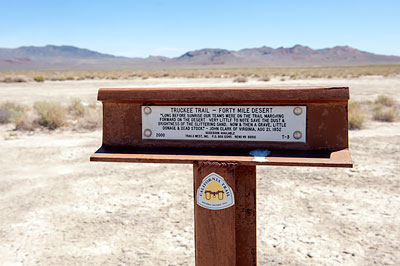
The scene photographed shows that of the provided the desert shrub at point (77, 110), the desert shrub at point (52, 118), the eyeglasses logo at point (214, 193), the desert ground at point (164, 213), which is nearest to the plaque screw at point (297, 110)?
the eyeglasses logo at point (214, 193)

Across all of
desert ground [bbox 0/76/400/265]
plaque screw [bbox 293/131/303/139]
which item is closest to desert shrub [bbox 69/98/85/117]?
desert ground [bbox 0/76/400/265]

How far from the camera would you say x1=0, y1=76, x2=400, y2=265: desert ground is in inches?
155

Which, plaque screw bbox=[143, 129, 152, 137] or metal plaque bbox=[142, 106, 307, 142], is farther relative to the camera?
plaque screw bbox=[143, 129, 152, 137]

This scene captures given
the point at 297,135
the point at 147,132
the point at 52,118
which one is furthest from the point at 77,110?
the point at 297,135

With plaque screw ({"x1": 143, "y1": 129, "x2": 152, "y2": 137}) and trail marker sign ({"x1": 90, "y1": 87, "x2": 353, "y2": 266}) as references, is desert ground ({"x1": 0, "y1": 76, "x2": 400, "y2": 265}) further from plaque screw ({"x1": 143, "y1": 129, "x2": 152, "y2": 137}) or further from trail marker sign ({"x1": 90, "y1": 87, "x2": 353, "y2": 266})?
plaque screw ({"x1": 143, "y1": 129, "x2": 152, "y2": 137})

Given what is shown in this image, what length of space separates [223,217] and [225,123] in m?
0.53

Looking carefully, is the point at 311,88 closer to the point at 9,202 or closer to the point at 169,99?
the point at 169,99

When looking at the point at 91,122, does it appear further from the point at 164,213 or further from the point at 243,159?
the point at 243,159

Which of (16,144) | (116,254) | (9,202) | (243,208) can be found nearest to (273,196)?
(116,254)

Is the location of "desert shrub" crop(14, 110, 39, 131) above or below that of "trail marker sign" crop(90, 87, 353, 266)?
below

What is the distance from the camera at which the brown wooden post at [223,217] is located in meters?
2.31

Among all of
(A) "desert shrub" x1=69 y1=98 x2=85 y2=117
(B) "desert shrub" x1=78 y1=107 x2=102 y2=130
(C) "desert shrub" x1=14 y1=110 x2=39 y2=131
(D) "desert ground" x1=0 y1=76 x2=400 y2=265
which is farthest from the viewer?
(A) "desert shrub" x1=69 y1=98 x2=85 y2=117

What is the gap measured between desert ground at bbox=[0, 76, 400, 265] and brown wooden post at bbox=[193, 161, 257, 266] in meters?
1.49

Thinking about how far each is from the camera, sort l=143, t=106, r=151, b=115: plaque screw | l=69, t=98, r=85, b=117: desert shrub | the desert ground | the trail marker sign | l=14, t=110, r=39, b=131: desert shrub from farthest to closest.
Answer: l=69, t=98, r=85, b=117: desert shrub
l=14, t=110, r=39, b=131: desert shrub
the desert ground
l=143, t=106, r=151, b=115: plaque screw
the trail marker sign
